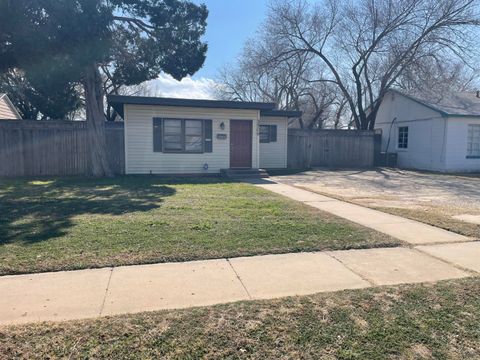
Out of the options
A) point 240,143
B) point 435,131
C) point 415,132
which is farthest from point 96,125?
point 415,132

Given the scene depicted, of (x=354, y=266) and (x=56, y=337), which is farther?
(x=354, y=266)

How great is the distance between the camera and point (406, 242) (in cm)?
509

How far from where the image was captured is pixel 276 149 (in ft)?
58.2

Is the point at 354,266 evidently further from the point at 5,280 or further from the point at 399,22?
the point at 399,22

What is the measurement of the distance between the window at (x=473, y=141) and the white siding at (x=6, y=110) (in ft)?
78.2

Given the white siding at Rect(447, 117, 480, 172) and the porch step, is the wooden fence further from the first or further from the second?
the porch step

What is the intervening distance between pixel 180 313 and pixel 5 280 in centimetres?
198

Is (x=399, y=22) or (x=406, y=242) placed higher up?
(x=399, y=22)

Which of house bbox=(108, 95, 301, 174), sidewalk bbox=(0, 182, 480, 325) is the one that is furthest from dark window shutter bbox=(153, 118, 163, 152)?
sidewalk bbox=(0, 182, 480, 325)

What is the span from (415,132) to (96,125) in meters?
16.6

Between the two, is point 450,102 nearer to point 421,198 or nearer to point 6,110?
point 421,198

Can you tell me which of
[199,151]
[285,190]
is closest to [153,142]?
[199,151]

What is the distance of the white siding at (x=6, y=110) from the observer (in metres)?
18.6

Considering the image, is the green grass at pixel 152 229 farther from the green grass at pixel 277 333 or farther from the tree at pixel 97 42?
the tree at pixel 97 42
